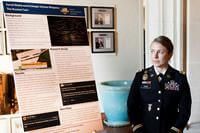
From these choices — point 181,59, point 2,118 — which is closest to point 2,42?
point 2,118

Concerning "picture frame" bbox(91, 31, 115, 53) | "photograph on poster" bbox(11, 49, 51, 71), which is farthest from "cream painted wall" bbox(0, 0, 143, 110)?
"photograph on poster" bbox(11, 49, 51, 71)

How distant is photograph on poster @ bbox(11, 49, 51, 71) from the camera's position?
1.64 meters

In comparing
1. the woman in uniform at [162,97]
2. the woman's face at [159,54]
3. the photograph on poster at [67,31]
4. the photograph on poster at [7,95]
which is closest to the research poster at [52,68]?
the photograph on poster at [67,31]

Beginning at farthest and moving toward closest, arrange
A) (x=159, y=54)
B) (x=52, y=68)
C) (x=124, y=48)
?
1. (x=124, y=48)
2. (x=52, y=68)
3. (x=159, y=54)

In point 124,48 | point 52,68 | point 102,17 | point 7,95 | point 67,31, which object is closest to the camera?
point 52,68

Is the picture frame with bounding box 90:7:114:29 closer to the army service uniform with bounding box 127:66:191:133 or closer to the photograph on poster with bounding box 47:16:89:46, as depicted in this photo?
the photograph on poster with bounding box 47:16:89:46

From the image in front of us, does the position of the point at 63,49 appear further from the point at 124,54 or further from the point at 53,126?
the point at 124,54

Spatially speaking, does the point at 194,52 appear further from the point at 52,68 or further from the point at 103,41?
the point at 52,68

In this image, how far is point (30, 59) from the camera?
5.53ft

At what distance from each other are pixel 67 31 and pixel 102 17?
1.12 m

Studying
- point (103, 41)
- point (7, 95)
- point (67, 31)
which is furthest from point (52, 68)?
point (103, 41)

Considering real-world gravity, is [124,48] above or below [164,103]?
above

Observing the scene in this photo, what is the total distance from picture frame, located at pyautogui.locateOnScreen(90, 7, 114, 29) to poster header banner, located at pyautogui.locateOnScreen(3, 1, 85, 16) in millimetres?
927

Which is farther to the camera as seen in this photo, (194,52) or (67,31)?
(194,52)
